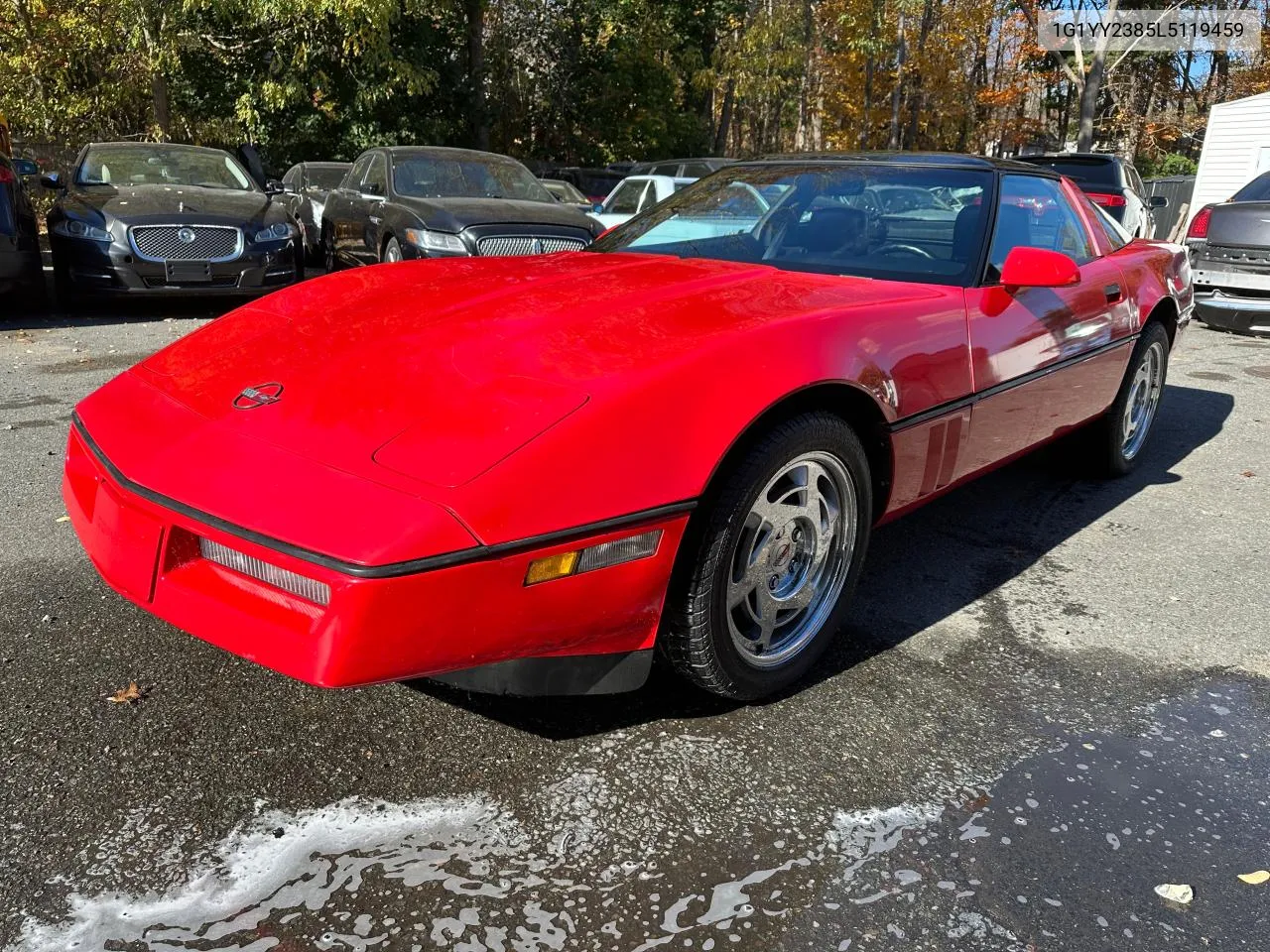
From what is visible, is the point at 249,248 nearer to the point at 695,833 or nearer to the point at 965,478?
the point at 965,478

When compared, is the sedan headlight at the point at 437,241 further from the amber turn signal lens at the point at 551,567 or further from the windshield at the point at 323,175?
the amber turn signal lens at the point at 551,567

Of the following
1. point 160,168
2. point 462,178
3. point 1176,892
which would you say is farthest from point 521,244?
point 1176,892

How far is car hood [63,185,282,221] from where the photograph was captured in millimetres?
7902

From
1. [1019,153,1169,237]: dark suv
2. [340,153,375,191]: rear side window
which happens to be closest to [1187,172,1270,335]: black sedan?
[1019,153,1169,237]: dark suv

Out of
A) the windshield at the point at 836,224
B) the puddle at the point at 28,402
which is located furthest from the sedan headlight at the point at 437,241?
the windshield at the point at 836,224

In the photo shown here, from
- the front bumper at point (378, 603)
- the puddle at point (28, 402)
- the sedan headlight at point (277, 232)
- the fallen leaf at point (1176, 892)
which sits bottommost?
the puddle at point (28, 402)

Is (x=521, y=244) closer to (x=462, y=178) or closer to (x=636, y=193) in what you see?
(x=462, y=178)

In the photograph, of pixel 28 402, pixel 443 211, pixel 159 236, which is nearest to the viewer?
pixel 28 402

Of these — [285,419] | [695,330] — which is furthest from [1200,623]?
[285,419]

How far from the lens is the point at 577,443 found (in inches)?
78.2

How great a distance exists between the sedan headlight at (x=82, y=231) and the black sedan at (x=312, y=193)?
381 cm

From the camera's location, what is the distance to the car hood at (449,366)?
1.97 meters

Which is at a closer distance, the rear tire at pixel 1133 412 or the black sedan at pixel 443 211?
the rear tire at pixel 1133 412

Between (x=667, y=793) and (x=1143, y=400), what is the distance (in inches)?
139
